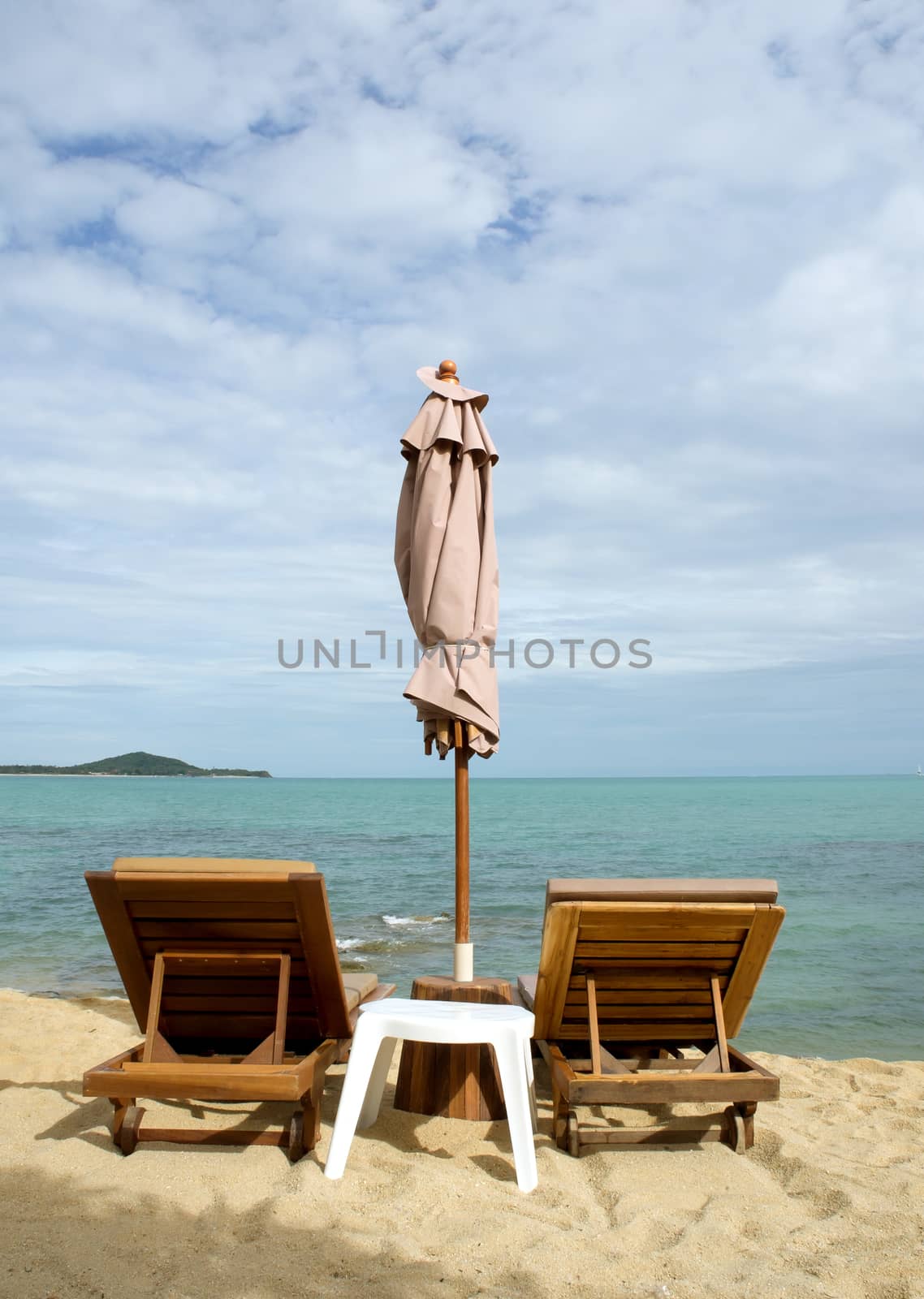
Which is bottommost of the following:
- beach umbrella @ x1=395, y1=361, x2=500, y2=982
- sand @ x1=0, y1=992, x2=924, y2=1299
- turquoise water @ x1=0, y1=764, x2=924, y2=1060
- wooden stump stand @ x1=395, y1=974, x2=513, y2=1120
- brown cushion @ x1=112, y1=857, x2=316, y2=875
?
turquoise water @ x1=0, y1=764, x2=924, y2=1060

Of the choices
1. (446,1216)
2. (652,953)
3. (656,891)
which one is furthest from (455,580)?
(446,1216)

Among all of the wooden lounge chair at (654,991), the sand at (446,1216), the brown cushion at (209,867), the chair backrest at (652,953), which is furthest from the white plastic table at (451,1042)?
the brown cushion at (209,867)

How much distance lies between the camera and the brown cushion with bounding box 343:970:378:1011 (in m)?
A: 3.68

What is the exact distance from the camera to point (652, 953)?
3.41m

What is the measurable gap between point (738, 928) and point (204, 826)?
3248cm

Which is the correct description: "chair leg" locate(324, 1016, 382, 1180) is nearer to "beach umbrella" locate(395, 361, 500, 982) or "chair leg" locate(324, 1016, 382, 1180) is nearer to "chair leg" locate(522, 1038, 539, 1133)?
"chair leg" locate(522, 1038, 539, 1133)

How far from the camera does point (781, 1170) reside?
3.19m

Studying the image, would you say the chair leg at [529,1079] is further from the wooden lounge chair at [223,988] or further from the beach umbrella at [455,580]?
the wooden lounge chair at [223,988]

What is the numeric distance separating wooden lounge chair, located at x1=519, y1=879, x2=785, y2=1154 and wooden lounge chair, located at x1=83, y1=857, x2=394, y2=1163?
838 millimetres

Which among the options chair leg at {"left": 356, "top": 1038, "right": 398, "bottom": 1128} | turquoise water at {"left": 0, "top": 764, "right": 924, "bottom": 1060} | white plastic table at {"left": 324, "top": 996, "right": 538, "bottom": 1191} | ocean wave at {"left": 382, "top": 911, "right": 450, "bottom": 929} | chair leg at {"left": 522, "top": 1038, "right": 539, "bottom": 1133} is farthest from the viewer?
ocean wave at {"left": 382, "top": 911, "right": 450, "bottom": 929}

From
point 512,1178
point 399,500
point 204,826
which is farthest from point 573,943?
point 204,826

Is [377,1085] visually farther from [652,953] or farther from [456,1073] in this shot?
[652,953]

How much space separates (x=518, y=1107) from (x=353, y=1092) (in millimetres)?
544

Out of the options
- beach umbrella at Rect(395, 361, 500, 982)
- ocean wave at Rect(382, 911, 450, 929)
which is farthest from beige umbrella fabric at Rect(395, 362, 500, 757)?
ocean wave at Rect(382, 911, 450, 929)
